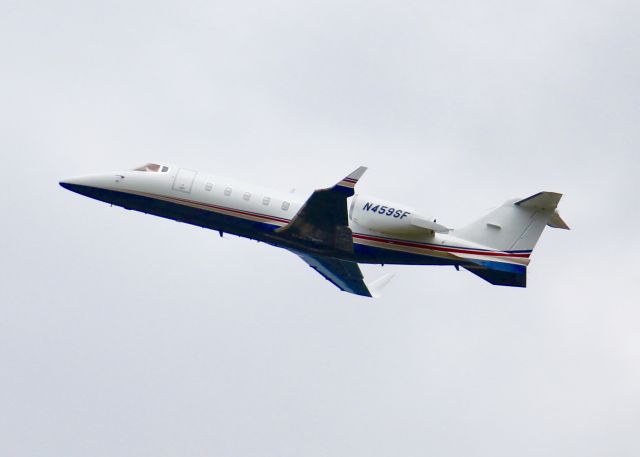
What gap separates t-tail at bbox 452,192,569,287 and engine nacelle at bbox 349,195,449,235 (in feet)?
7.70

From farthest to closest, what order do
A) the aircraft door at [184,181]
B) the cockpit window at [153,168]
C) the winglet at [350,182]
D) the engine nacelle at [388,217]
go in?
the cockpit window at [153,168]
the aircraft door at [184,181]
the engine nacelle at [388,217]
the winglet at [350,182]

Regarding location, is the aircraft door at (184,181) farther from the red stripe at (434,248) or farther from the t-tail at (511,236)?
the t-tail at (511,236)

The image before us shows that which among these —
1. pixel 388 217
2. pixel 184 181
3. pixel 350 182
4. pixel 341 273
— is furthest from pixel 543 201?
pixel 184 181

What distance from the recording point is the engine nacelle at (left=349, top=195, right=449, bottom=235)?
38.6m

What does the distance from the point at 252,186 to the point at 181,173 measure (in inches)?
110

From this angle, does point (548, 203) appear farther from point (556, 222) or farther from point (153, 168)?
point (153, 168)

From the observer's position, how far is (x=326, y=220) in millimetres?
38062

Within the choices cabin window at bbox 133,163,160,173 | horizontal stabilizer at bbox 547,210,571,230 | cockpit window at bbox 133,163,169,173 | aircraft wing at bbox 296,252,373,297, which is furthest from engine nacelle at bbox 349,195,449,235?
cabin window at bbox 133,163,160,173

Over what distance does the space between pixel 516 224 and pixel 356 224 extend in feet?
19.4

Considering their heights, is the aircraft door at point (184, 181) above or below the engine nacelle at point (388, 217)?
above

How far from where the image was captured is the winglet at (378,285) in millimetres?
44647

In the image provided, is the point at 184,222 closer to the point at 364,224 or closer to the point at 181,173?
the point at 181,173

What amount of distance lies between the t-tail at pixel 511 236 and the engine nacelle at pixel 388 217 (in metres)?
2.35

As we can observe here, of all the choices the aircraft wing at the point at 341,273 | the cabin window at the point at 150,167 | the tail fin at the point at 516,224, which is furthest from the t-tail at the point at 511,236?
the cabin window at the point at 150,167
